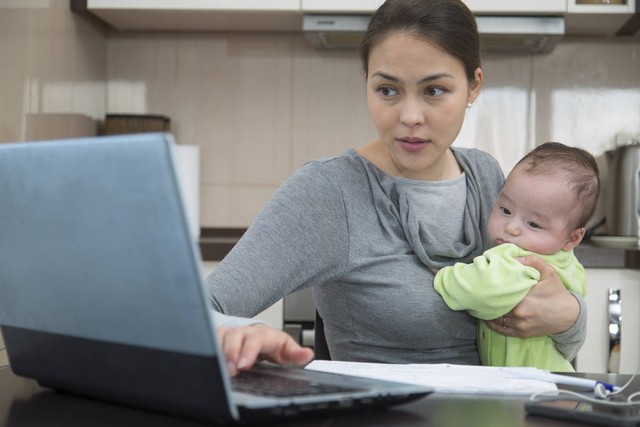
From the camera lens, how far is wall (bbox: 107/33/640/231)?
302 centimetres

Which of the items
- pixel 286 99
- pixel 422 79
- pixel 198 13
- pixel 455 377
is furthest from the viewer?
pixel 286 99

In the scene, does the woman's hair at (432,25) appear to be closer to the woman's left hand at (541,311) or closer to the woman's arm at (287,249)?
the woman's arm at (287,249)

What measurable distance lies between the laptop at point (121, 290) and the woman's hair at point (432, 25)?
2.35 feet

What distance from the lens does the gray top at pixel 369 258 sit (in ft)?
4.48

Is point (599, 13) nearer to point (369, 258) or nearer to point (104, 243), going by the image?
point (369, 258)

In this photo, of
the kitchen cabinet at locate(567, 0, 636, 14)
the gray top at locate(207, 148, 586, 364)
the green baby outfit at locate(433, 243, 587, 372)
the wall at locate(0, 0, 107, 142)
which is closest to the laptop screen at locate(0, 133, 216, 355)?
the gray top at locate(207, 148, 586, 364)

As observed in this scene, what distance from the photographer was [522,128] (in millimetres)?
3033

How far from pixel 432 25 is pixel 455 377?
0.63 m

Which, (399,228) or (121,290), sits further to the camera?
(399,228)

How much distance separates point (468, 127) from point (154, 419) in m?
2.41

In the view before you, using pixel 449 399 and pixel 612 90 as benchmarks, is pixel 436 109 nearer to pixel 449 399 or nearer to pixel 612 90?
pixel 449 399

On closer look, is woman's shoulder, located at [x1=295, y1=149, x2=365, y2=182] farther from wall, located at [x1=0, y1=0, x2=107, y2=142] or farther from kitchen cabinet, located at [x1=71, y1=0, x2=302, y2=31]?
kitchen cabinet, located at [x1=71, y1=0, x2=302, y2=31]

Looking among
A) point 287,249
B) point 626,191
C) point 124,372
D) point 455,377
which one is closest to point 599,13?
point 626,191

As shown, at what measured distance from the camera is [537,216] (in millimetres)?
1438
